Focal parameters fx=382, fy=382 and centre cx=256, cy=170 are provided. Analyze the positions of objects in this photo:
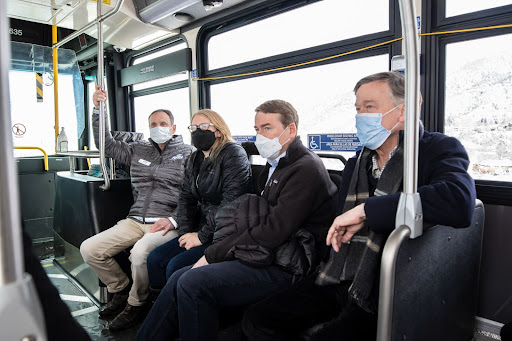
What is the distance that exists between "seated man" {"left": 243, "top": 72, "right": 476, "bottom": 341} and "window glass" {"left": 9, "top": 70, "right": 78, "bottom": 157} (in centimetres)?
Answer: 559

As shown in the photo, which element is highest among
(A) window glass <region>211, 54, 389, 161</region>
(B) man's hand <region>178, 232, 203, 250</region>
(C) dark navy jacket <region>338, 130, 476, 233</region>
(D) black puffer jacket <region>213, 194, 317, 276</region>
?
(A) window glass <region>211, 54, 389, 161</region>

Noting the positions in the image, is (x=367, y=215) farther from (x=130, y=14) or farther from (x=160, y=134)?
(x=130, y=14)

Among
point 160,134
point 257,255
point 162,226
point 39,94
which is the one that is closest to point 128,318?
point 162,226

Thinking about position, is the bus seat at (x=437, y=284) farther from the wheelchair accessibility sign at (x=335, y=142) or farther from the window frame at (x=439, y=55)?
the wheelchair accessibility sign at (x=335, y=142)

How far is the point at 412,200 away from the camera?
118cm

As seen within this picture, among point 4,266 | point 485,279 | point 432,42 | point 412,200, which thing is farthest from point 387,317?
point 432,42

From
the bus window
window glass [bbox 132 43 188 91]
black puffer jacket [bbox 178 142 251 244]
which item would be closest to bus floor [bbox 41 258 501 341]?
black puffer jacket [bbox 178 142 251 244]

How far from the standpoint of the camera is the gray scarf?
1416mm

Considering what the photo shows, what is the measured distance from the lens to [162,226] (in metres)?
2.70

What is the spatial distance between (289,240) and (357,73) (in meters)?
1.52

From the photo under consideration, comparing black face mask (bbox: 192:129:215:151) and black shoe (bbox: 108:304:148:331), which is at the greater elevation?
black face mask (bbox: 192:129:215:151)

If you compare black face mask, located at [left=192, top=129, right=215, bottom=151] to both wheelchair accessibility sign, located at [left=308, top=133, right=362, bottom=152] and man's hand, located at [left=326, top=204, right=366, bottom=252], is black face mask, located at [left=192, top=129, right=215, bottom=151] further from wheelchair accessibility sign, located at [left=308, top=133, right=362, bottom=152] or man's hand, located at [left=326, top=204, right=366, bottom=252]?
man's hand, located at [left=326, top=204, right=366, bottom=252]

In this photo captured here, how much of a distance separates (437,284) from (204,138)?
1693 millimetres

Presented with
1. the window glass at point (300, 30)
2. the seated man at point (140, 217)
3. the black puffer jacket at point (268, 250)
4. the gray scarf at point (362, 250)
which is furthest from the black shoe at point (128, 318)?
the window glass at point (300, 30)
